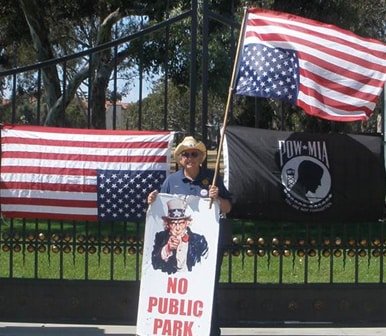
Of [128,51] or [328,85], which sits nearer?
[328,85]

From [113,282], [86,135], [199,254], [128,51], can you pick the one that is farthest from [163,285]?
[128,51]

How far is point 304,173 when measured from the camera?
7.44 meters

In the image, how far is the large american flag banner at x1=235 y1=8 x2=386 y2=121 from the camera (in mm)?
7027

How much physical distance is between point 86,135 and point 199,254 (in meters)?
1.64

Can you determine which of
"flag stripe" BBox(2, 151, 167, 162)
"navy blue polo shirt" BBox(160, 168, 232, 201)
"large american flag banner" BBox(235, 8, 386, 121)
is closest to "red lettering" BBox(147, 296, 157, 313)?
"navy blue polo shirt" BBox(160, 168, 232, 201)

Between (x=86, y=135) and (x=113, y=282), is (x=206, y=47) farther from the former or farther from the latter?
(x=113, y=282)

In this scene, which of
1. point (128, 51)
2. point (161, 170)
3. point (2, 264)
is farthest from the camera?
point (2, 264)

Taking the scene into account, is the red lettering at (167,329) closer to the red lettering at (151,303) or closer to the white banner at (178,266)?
the white banner at (178,266)

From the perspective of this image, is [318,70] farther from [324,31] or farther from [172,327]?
[172,327]

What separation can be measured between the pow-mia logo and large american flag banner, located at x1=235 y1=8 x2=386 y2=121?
56 centimetres

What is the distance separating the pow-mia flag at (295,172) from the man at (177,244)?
33.9 inches

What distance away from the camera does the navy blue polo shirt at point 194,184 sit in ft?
21.9

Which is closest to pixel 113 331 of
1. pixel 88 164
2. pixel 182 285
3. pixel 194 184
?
pixel 182 285

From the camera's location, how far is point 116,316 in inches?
306
